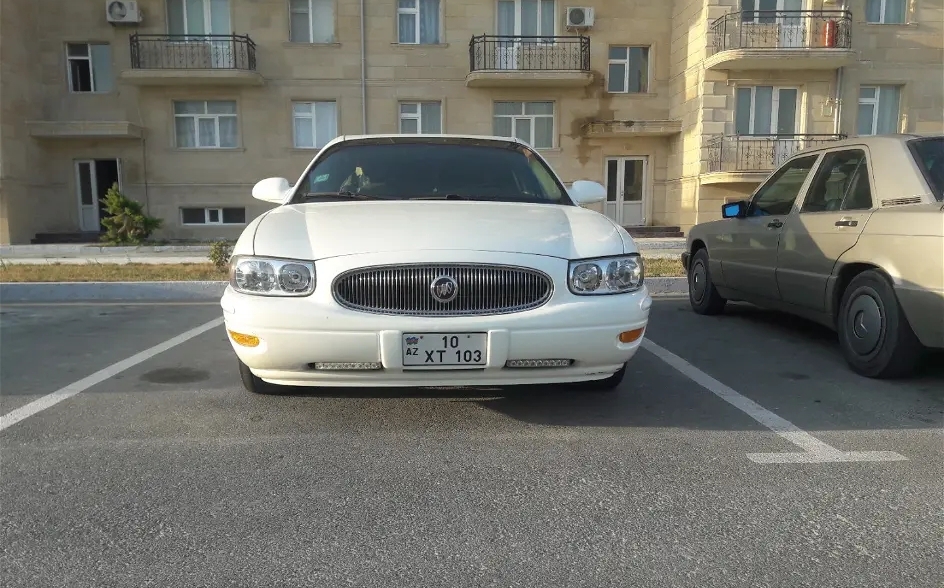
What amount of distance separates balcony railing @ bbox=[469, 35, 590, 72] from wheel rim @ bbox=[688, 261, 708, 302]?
12778 mm

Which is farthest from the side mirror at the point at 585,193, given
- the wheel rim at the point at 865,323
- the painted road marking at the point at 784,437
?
the wheel rim at the point at 865,323

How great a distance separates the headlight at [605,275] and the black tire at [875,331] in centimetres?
199

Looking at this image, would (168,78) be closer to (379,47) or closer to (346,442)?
(379,47)

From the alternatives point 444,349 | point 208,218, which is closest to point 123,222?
point 208,218

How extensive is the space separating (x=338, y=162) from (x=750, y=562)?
3643 millimetres

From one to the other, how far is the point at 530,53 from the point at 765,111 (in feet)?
21.9

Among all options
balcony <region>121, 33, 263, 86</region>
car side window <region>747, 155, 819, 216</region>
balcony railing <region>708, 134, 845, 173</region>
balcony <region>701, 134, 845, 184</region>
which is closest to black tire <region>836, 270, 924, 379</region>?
car side window <region>747, 155, 819, 216</region>

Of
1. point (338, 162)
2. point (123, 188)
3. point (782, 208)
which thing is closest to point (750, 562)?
point (338, 162)

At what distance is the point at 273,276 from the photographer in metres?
3.16

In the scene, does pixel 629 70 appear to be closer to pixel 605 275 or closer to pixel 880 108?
pixel 880 108

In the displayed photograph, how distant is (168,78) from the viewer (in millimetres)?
17672

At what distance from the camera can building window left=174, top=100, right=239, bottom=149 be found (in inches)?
731

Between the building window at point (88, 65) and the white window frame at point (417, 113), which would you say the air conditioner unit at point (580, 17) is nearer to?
the white window frame at point (417, 113)

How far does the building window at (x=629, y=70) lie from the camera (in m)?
19.0
